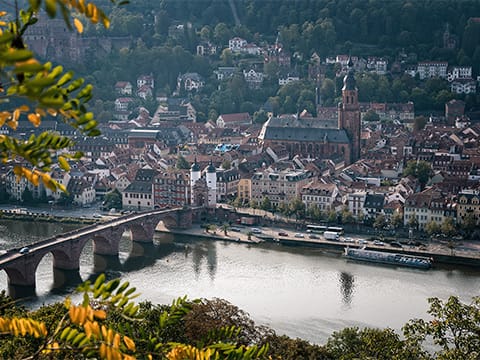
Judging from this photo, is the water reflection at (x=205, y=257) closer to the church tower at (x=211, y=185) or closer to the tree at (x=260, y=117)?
the church tower at (x=211, y=185)

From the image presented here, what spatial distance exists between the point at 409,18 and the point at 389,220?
2357 cm

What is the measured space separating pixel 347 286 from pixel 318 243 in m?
3.85

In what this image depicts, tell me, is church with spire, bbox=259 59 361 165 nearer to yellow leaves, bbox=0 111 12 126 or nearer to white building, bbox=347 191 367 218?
white building, bbox=347 191 367 218

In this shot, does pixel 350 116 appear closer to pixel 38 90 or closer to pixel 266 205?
pixel 266 205

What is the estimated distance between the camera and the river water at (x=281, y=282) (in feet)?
44.9

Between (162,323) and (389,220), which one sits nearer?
(162,323)

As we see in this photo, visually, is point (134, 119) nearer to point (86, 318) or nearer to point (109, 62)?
point (109, 62)

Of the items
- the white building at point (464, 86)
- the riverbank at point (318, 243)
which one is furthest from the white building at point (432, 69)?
the riverbank at point (318, 243)

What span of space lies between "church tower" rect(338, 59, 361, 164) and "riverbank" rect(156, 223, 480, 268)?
7.58 m

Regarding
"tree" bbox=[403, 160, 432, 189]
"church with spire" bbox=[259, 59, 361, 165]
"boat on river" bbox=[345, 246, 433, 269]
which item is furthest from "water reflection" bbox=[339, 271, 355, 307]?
"church with spire" bbox=[259, 59, 361, 165]

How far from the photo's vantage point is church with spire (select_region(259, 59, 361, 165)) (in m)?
27.6

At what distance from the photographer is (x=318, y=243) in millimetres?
19500

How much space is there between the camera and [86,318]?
77.4 inches

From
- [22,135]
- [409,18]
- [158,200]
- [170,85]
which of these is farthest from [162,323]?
[409,18]
